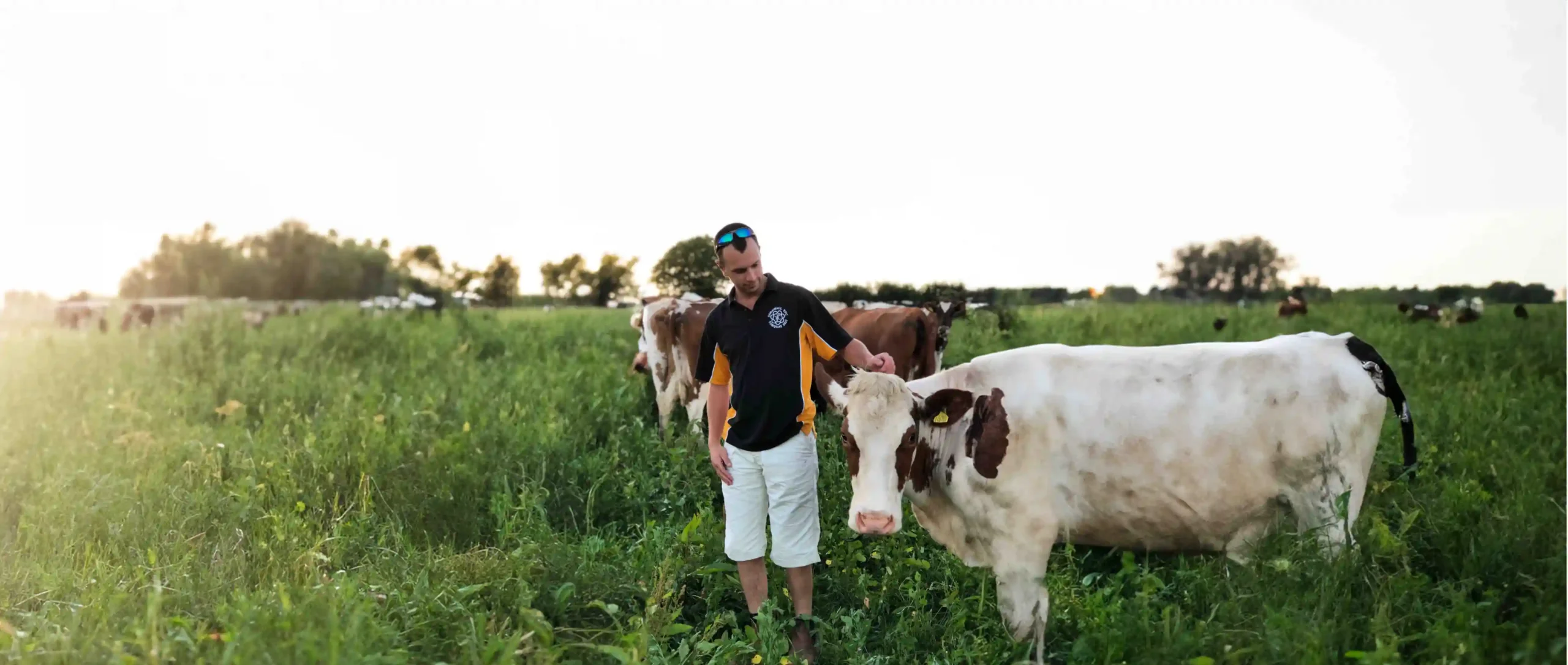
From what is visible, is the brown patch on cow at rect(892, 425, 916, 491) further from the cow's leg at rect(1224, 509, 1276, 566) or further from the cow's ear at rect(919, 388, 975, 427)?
the cow's leg at rect(1224, 509, 1276, 566)

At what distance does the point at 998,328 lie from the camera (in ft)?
42.5

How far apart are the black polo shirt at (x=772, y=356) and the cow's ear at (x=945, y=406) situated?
0.46 meters

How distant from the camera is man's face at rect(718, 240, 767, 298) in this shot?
3473mm

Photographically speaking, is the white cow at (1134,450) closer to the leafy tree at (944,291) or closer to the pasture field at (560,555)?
the pasture field at (560,555)

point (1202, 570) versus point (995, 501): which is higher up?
point (995, 501)

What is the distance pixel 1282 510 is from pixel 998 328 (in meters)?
9.07

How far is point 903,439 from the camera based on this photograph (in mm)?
3570

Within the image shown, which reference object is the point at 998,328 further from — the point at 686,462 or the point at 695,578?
the point at 695,578

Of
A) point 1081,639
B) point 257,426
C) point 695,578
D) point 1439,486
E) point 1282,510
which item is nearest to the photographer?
point 1081,639

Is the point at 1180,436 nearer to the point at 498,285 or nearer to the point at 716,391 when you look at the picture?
the point at 716,391

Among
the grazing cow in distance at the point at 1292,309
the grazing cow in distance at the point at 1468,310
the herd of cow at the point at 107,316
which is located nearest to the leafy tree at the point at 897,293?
the grazing cow in distance at the point at 1292,309

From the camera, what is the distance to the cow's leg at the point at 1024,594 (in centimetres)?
367

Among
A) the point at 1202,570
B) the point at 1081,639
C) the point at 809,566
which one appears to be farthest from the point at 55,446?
the point at 1202,570

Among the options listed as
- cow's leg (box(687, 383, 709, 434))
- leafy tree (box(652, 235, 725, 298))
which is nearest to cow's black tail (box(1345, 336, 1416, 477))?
cow's leg (box(687, 383, 709, 434))
